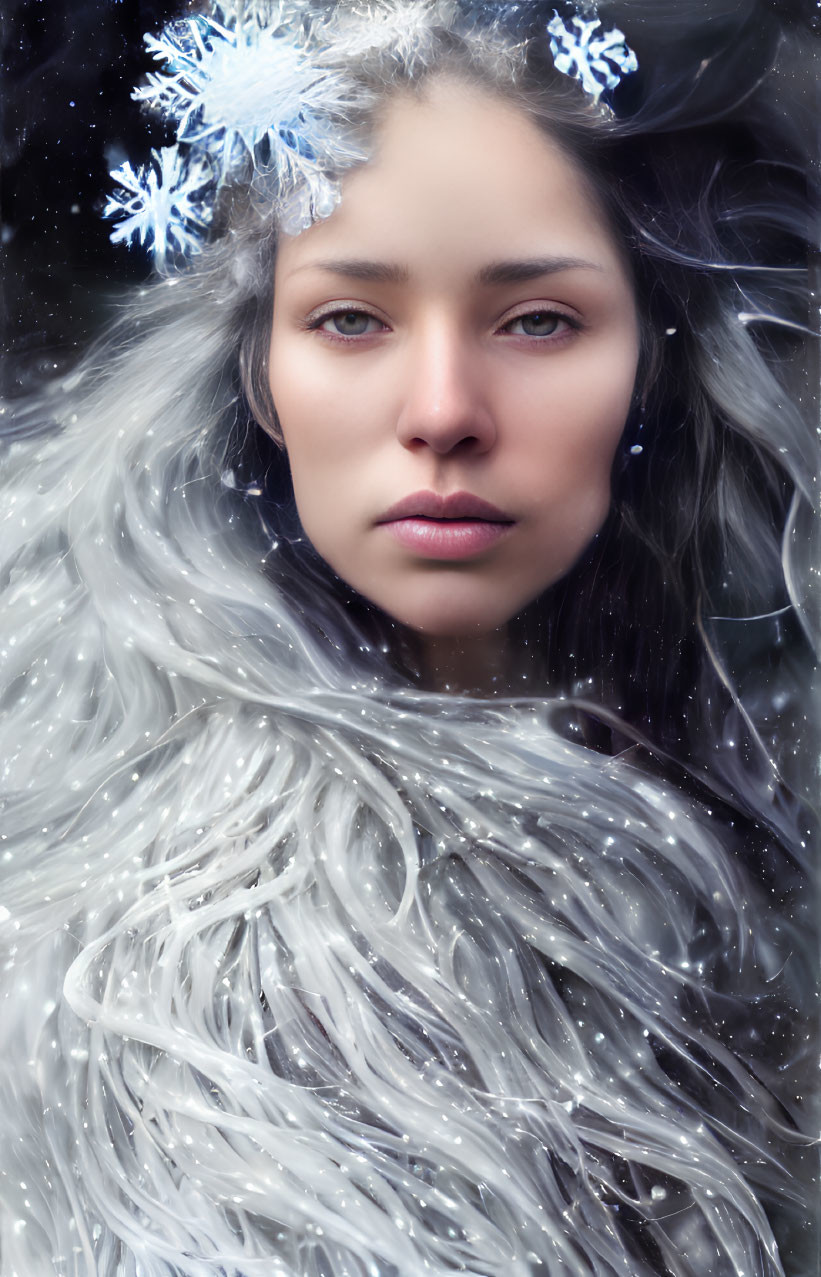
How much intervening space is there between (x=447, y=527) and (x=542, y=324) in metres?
0.13

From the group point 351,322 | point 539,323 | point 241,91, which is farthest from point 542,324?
point 241,91

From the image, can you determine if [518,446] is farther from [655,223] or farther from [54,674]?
[54,674]

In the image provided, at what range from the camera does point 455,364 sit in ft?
2.02

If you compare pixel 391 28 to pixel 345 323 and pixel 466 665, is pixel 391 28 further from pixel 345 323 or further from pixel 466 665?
pixel 466 665

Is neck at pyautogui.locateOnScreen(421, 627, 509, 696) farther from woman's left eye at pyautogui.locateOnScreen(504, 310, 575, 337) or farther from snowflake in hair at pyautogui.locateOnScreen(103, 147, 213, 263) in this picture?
snowflake in hair at pyautogui.locateOnScreen(103, 147, 213, 263)

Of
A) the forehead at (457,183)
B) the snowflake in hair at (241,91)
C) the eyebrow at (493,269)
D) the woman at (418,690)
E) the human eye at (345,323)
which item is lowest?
the woman at (418,690)

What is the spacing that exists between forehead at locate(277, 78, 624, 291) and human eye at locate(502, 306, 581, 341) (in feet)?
0.11

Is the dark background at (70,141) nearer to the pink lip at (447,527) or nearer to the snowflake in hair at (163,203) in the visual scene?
the snowflake in hair at (163,203)

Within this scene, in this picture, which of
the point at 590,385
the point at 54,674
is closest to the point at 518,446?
the point at 590,385

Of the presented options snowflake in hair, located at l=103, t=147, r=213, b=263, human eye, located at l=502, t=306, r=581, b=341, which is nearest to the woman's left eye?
human eye, located at l=502, t=306, r=581, b=341

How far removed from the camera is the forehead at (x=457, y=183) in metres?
0.61

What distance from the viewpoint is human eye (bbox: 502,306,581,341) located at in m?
0.63

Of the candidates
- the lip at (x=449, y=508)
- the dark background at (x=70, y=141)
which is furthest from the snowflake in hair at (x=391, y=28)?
the lip at (x=449, y=508)

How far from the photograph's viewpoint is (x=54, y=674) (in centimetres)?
68
